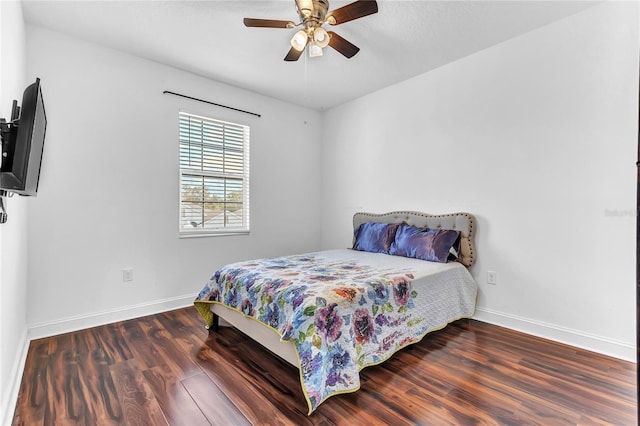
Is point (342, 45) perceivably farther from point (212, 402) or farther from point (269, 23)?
point (212, 402)

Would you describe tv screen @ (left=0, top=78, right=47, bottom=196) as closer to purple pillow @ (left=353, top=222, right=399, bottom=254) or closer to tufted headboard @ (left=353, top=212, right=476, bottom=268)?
purple pillow @ (left=353, top=222, right=399, bottom=254)

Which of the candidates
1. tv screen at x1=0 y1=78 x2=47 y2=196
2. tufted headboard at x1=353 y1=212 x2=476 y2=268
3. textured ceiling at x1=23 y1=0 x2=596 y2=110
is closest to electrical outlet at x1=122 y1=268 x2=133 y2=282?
tv screen at x1=0 y1=78 x2=47 y2=196

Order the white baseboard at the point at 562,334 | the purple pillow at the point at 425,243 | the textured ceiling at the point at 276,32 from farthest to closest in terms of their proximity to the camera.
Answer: the purple pillow at the point at 425,243 < the textured ceiling at the point at 276,32 < the white baseboard at the point at 562,334

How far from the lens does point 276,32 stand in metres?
2.65

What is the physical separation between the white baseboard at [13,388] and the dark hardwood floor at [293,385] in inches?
1.3

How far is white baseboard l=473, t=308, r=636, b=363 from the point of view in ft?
7.23

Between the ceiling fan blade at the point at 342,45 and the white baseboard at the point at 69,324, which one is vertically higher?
the ceiling fan blade at the point at 342,45

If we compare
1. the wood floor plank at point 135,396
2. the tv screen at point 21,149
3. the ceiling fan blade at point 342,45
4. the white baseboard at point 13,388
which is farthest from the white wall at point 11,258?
the ceiling fan blade at point 342,45

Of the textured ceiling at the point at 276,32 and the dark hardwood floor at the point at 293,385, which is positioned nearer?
the dark hardwood floor at the point at 293,385

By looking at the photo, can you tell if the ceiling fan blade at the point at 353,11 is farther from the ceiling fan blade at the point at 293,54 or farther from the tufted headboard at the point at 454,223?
the tufted headboard at the point at 454,223

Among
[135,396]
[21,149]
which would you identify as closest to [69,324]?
[135,396]

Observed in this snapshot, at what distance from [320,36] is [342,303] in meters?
1.82

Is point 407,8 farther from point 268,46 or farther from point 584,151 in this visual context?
point 584,151

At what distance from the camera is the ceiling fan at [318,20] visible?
192 cm
